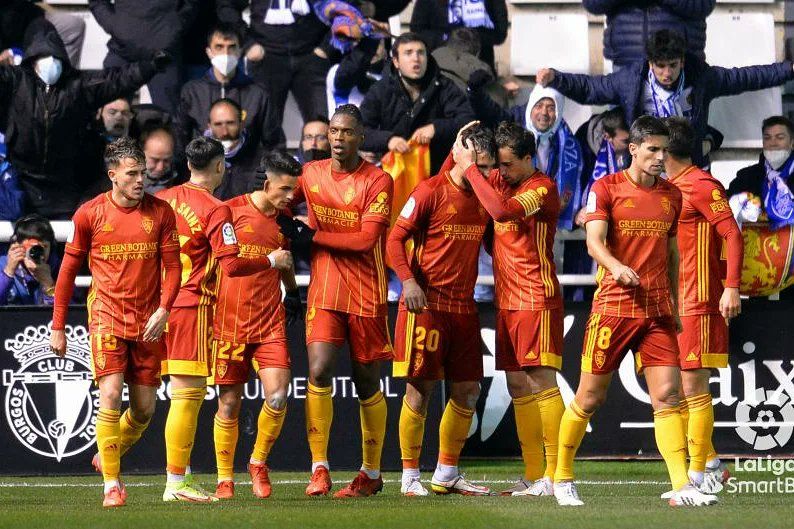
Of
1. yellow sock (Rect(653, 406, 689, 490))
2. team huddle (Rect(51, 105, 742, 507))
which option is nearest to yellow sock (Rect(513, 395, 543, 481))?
team huddle (Rect(51, 105, 742, 507))

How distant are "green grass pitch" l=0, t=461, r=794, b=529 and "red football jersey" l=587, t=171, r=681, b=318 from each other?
118 centimetres

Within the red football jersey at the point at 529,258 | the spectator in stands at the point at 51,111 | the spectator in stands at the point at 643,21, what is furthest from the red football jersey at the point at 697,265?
the spectator in stands at the point at 51,111

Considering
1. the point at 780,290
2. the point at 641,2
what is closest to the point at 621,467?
the point at 780,290

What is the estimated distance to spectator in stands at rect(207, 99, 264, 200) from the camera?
495 inches

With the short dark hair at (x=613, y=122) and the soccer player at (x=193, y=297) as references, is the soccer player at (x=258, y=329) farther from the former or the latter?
the short dark hair at (x=613, y=122)

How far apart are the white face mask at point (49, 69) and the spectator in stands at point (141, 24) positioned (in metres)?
0.82

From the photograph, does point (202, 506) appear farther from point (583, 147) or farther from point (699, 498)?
point (583, 147)

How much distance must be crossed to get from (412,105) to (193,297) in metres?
3.54

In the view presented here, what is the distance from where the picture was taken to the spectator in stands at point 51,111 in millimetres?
12586

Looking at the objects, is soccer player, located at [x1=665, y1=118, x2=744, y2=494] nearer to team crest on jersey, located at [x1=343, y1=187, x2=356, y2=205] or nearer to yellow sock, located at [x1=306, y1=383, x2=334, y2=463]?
team crest on jersey, located at [x1=343, y1=187, x2=356, y2=205]

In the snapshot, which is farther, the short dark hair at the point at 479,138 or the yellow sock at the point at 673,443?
the short dark hair at the point at 479,138

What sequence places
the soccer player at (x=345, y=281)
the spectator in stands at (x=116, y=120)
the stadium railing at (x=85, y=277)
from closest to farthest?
1. the soccer player at (x=345, y=281)
2. the stadium railing at (x=85, y=277)
3. the spectator in stands at (x=116, y=120)

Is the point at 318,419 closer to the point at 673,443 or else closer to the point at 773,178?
the point at 673,443

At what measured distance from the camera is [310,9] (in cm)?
1344
